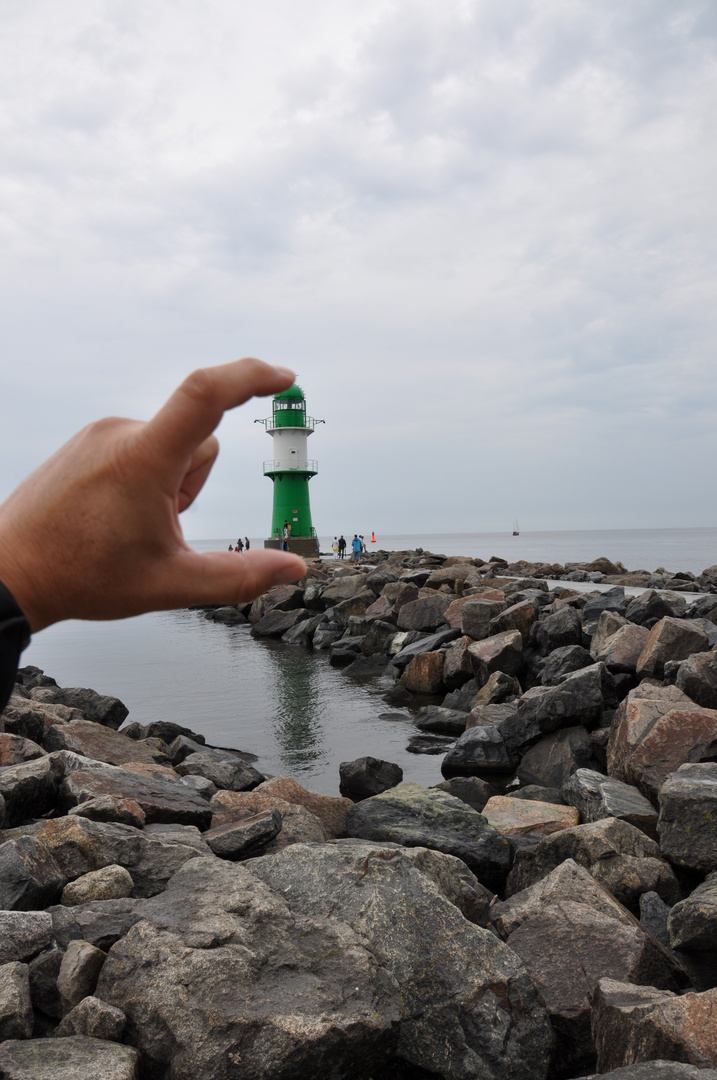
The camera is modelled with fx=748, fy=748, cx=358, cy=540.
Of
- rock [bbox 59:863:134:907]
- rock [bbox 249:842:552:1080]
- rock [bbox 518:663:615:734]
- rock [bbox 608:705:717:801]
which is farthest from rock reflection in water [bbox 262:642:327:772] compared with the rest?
rock [bbox 249:842:552:1080]

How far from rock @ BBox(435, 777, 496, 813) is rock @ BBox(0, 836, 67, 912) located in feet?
13.7

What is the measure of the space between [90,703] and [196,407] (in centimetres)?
1079

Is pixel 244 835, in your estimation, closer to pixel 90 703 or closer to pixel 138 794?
pixel 138 794

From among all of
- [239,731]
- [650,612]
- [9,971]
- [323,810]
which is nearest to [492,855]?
[323,810]

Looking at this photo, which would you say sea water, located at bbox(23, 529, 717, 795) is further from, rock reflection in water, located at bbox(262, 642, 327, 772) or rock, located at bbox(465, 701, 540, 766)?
rock, located at bbox(465, 701, 540, 766)

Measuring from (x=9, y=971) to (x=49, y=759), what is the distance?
2.24 metres

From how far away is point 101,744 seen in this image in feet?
24.8

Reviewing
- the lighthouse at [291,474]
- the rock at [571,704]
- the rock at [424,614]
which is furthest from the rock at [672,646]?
the lighthouse at [291,474]

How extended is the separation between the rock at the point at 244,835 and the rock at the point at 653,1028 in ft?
6.99

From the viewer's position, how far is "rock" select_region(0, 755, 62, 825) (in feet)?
14.3

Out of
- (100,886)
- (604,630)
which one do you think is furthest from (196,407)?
(604,630)

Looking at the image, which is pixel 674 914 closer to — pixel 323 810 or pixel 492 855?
pixel 492 855

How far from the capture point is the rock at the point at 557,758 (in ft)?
25.7

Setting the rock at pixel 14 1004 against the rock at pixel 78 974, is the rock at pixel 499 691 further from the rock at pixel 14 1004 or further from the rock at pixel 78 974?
the rock at pixel 14 1004
